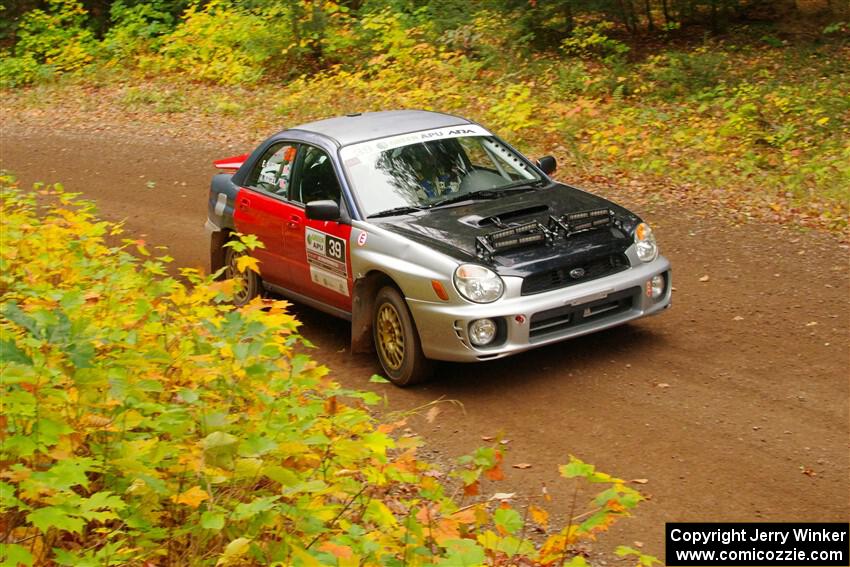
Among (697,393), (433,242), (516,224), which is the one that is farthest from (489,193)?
(697,393)

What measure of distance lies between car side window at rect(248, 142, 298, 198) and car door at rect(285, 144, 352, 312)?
0.39 ft

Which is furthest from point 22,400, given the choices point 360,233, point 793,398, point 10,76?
point 10,76

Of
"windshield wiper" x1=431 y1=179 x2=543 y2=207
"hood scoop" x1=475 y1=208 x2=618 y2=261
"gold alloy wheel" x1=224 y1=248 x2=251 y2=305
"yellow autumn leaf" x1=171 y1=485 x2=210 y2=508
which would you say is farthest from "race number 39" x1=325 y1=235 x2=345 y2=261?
"yellow autumn leaf" x1=171 y1=485 x2=210 y2=508

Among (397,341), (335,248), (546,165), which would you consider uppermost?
(546,165)

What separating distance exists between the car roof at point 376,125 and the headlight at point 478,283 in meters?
2.01

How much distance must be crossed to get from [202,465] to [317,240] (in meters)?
4.65

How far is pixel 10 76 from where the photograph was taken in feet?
82.9

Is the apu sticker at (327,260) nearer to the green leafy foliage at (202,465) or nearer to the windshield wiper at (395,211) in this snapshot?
the windshield wiper at (395,211)

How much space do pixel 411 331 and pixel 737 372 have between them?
2.37m

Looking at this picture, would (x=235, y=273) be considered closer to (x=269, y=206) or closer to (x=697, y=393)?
(x=269, y=206)

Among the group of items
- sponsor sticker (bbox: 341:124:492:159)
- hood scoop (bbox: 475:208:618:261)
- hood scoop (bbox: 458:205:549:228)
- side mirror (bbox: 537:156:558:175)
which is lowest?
hood scoop (bbox: 475:208:618:261)

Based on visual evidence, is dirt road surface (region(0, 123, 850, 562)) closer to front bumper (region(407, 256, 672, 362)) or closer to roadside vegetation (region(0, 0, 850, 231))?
front bumper (region(407, 256, 672, 362))

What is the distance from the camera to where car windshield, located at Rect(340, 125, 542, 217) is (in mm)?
8531

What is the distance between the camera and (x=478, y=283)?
24.5ft
